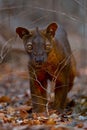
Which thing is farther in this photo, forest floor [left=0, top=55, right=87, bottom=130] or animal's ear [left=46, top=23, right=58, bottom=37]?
animal's ear [left=46, top=23, right=58, bottom=37]

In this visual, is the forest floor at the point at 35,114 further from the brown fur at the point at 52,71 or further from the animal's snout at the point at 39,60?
the animal's snout at the point at 39,60

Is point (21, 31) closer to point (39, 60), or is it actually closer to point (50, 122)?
point (39, 60)

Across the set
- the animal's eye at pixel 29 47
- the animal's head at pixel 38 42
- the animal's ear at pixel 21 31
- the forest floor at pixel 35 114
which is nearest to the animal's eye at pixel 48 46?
the animal's head at pixel 38 42

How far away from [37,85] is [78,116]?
792 millimetres

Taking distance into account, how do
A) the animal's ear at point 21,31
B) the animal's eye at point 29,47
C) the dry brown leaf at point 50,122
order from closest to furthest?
the dry brown leaf at point 50,122 < the animal's eye at point 29,47 < the animal's ear at point 21,31

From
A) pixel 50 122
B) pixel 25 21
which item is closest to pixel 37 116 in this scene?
pixel 50 122

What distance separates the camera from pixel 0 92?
1152cm

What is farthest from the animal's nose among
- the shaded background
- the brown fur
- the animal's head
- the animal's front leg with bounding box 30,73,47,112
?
the shaded background

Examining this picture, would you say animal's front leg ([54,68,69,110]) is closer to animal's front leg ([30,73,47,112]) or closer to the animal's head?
animal's front leg ([30,73,47,112])

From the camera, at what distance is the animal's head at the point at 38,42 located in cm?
757

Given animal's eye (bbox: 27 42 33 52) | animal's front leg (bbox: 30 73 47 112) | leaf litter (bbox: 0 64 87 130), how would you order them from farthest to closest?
animal's front leg (bbox: 30 73 47 112)
animal's eye (bbox: 27 42 33 52)
leaf litter (bbox: 0 64 87 130)

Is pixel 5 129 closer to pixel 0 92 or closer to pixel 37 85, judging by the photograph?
pixel 37 85

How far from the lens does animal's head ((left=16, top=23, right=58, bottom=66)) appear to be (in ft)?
24.8

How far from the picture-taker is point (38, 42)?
7.70 meters
